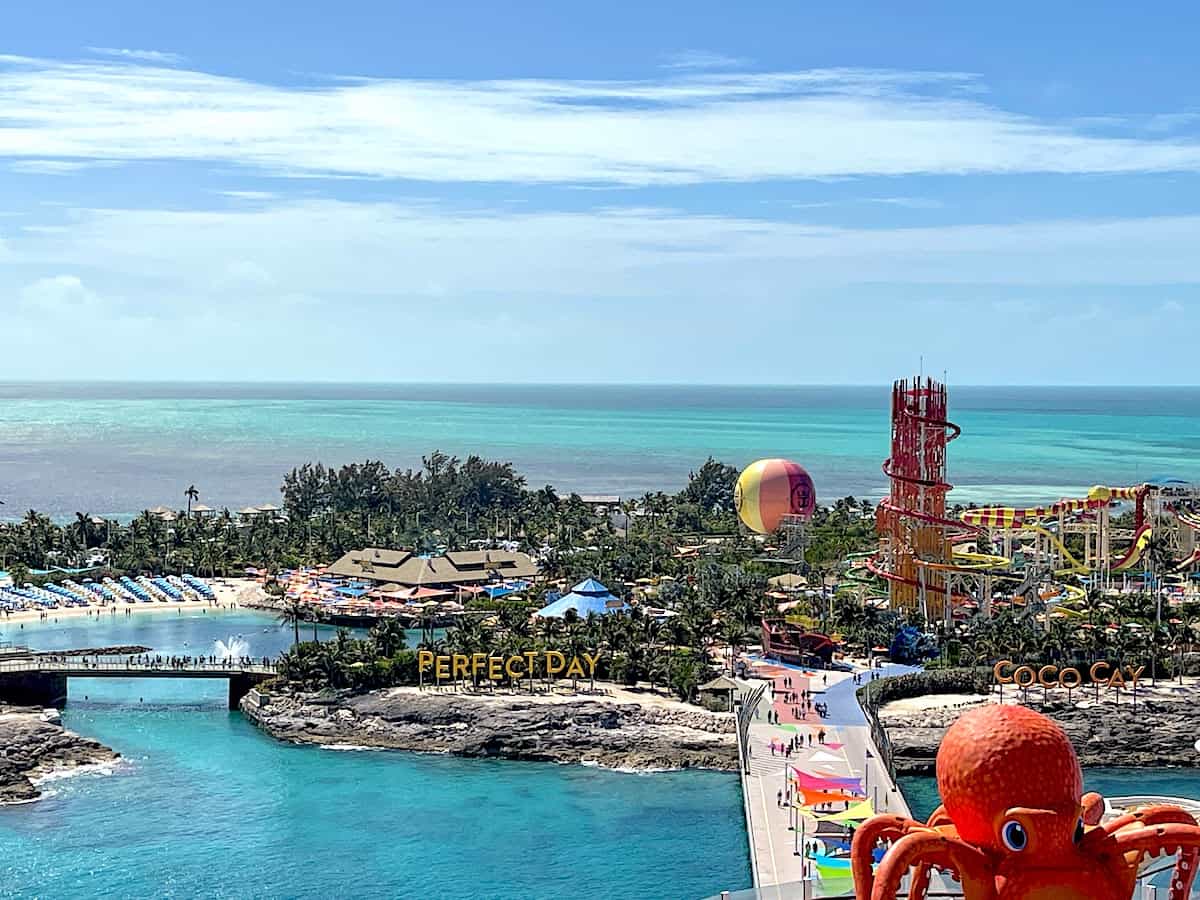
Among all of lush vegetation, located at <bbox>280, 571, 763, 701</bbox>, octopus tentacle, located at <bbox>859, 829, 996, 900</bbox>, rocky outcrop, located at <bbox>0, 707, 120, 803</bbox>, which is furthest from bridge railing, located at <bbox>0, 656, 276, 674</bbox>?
octopus tentacle, located at <bbox>859, 829, 996, 900</bbox>

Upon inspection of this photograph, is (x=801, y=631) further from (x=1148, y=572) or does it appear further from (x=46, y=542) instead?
(x=46, y=542)

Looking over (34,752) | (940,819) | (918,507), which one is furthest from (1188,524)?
(940,819)

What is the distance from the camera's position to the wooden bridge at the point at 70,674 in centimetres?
5594

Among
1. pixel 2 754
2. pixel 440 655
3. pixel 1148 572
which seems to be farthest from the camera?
pixel 1148 572

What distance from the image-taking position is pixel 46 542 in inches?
3516

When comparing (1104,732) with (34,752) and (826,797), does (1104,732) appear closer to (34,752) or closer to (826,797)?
(826,797)

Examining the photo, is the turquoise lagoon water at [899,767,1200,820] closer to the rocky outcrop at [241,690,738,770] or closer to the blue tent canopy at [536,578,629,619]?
the rocky outcrop at [241,690,738,770]

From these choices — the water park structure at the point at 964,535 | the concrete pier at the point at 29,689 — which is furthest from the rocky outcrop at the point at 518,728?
the water park structure at the point at 964,535

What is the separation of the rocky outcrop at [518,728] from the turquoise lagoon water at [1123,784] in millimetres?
5254

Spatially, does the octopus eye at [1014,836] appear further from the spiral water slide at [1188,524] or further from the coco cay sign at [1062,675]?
the spiral water slide at [1188,524]

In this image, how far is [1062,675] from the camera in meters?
52.5

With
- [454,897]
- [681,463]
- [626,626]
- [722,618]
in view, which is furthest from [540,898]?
[681,463]

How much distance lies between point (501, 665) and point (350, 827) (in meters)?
12.1

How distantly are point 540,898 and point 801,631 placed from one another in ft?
73.8
